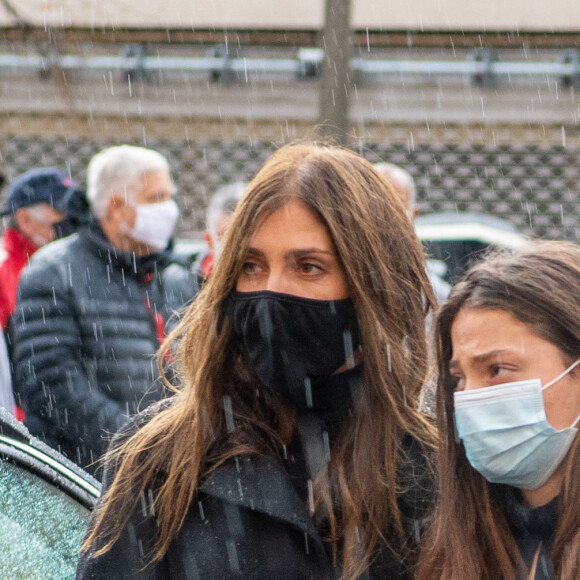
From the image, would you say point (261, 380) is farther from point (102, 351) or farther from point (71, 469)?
point (102, 351)

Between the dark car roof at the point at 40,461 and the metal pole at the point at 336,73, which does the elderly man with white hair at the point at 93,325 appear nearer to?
the dark car roof at the point at 40,461

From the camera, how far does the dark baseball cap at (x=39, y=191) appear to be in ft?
18.5

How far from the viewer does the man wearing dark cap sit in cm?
548

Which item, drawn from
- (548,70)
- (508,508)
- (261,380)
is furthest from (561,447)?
(548,70)

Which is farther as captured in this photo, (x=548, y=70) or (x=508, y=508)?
(x=548, y=70)

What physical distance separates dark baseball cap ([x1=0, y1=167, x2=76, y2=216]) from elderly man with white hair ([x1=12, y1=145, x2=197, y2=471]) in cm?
106

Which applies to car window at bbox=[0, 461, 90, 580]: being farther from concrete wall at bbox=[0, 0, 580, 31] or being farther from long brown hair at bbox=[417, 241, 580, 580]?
concrete wall at bbox=[0, 0, 580, 31]

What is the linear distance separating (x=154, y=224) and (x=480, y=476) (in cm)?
263

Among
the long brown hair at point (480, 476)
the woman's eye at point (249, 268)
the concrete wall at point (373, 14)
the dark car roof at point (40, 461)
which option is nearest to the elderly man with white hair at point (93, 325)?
the dark car roof at point (40, 461)

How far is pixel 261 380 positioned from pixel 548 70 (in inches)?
409

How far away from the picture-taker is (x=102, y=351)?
169 inches

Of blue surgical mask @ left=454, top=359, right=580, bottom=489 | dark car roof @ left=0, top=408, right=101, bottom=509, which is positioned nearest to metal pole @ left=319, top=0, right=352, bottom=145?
dark car roof @ left=0, top=408, right=101, bottom=509

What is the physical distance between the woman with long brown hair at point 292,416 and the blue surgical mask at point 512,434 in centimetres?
17

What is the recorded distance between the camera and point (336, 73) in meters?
6.12
